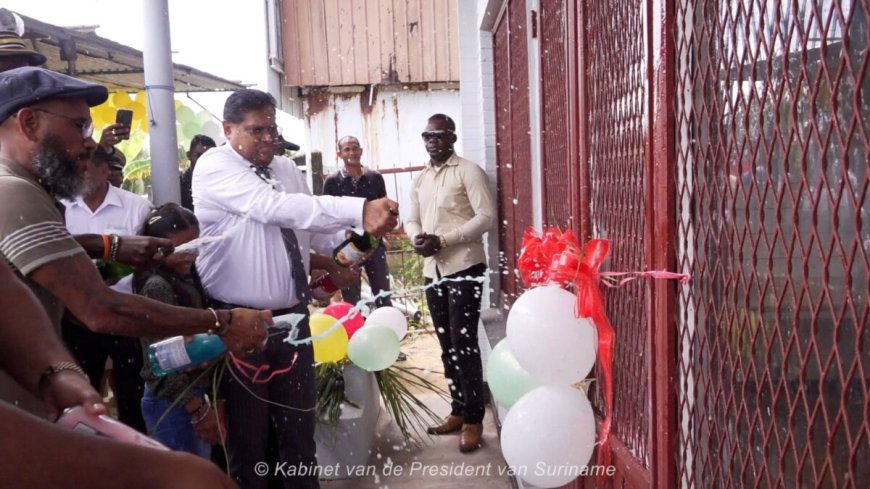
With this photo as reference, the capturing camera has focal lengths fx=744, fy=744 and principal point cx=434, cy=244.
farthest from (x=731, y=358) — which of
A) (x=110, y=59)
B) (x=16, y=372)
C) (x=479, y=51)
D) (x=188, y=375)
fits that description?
(x=110, y=59)

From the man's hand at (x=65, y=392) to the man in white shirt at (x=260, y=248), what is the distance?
5.28 feet

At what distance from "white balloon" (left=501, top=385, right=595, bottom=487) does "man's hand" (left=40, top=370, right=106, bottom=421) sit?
1171 mm

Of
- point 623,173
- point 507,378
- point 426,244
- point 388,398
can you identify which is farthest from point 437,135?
point 623,173

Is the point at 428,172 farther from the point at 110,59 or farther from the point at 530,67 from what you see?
the point at 110,59

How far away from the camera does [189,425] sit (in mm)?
3354

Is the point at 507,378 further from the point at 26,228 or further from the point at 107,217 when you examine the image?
the point at 107,217

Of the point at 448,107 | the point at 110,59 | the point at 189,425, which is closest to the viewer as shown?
the point at 189,425

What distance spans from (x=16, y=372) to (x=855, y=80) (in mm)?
1832

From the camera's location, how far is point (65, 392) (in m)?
1.70

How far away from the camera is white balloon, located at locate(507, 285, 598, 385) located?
2.10 metres

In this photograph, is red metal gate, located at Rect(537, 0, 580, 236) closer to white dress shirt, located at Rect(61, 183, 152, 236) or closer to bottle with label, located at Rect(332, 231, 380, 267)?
bottle with label, located at Rect(332, 231, 380, 267)

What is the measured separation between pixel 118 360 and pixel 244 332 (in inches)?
55.2

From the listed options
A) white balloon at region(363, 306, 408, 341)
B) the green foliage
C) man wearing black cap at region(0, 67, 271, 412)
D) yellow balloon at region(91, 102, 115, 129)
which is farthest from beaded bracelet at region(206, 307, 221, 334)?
A: yellow balloon at region(91, 102, 115, 129)

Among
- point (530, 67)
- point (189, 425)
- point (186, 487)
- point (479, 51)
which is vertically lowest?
point (189, 425)
